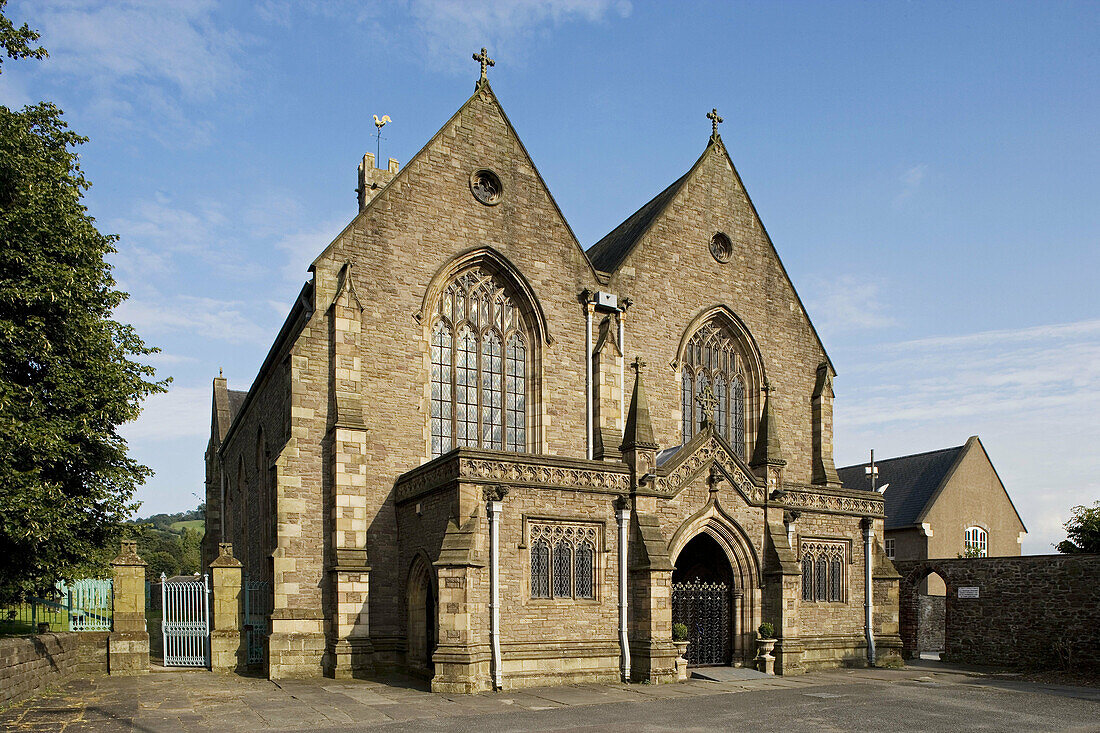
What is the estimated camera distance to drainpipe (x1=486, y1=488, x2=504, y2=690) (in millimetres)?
19078

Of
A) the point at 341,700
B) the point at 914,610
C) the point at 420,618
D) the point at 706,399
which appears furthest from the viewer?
the point at 914,610

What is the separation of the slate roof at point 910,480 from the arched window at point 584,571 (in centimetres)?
2884

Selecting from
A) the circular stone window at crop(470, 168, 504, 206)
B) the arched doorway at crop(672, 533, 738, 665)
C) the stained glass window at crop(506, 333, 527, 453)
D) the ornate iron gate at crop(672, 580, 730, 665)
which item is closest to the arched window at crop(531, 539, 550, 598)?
the arched doorway at crop(672, 533, 738, 665)

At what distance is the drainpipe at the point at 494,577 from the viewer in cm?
1908

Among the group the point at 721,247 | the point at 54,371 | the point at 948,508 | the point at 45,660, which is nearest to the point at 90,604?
the point at 45,660

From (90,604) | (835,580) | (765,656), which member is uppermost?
(835,580)

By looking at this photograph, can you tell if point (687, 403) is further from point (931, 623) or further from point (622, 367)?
point (931, 623)

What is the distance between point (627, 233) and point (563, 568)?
1448 centimetres

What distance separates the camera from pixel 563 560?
20.6m

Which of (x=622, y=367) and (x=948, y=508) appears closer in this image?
(x=622, y=367)

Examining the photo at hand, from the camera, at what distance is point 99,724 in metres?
14.9

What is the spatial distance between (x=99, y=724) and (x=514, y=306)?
14.9 metres

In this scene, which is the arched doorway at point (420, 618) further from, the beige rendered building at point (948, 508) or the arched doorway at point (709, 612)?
the beige rendered building at point (948, 508)

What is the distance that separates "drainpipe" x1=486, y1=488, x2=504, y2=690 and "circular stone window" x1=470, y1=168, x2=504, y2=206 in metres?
9.57
